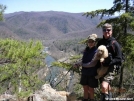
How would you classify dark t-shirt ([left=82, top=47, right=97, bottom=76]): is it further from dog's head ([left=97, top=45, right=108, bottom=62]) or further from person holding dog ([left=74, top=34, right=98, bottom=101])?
dog's head ([left=97, top=45, right=108, bottom=62])

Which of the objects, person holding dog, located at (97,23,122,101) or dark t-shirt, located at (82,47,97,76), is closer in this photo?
person holding dog, located at (97,23,122,101)

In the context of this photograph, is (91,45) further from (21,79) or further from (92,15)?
(21,79)

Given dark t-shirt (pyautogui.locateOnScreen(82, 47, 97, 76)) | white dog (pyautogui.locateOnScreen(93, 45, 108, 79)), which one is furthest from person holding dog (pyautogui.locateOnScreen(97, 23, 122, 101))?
dark t-shirt (pyautogui.locateOnScreen(82, 47, 97, 76))

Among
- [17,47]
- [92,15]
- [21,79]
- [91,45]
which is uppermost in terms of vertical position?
[92,15]

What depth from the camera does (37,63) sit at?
16.3 m

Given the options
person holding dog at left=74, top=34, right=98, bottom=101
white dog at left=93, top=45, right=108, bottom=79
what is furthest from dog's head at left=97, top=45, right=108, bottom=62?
person holding dog at left=74, top=34, right=98, bottom=101

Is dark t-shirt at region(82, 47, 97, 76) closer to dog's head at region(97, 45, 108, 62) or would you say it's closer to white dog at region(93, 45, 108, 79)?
white dog at region(93, 45, 108, 79)

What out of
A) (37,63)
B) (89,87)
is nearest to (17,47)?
(37,63)

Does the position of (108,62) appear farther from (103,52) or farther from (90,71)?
(90,71)

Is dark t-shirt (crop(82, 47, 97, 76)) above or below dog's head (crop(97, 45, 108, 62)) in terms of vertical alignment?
below

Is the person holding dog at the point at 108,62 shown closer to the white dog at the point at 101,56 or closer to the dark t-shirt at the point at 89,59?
the white dog at the point at 101,56

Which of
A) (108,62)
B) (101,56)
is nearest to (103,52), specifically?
(101,56)

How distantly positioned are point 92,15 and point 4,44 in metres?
5.44

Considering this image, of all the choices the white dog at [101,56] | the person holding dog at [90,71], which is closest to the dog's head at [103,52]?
the white dog at [101,56]
